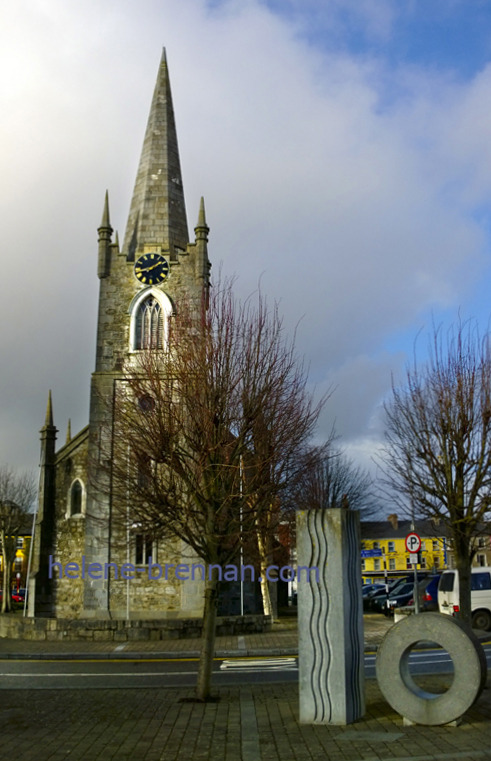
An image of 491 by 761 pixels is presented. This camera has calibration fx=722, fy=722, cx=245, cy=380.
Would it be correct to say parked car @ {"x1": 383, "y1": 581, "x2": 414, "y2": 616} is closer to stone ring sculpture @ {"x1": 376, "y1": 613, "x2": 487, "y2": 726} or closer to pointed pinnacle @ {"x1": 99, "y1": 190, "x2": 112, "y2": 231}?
pointed pinnacle @ {"x1": 99, "y1": 190, "x2": 112, "y2": 231}

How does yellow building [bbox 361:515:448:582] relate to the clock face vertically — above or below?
below

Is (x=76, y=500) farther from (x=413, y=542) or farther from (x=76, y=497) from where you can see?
(x=413, y=542)

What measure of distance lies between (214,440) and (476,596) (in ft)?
49.7

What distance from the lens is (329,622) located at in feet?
30.2

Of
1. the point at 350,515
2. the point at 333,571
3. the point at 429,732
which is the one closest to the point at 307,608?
the point at 333,571

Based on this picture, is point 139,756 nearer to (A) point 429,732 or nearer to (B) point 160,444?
(A) point 429,732

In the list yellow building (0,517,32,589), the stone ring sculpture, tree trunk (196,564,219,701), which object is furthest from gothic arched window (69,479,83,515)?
yellow building (0,517,32,589)

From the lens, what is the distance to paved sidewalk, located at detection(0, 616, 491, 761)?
7.72m

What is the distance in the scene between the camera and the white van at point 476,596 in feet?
78.3

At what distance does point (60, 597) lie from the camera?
29.6m

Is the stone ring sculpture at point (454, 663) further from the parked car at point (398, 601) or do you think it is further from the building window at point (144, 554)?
the parked car at point (398, 601)

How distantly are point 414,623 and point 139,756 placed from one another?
370 cm

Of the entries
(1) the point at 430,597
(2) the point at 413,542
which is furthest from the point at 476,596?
(1) the point at 430,597

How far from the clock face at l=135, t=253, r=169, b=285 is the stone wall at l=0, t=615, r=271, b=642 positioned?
1432cm
